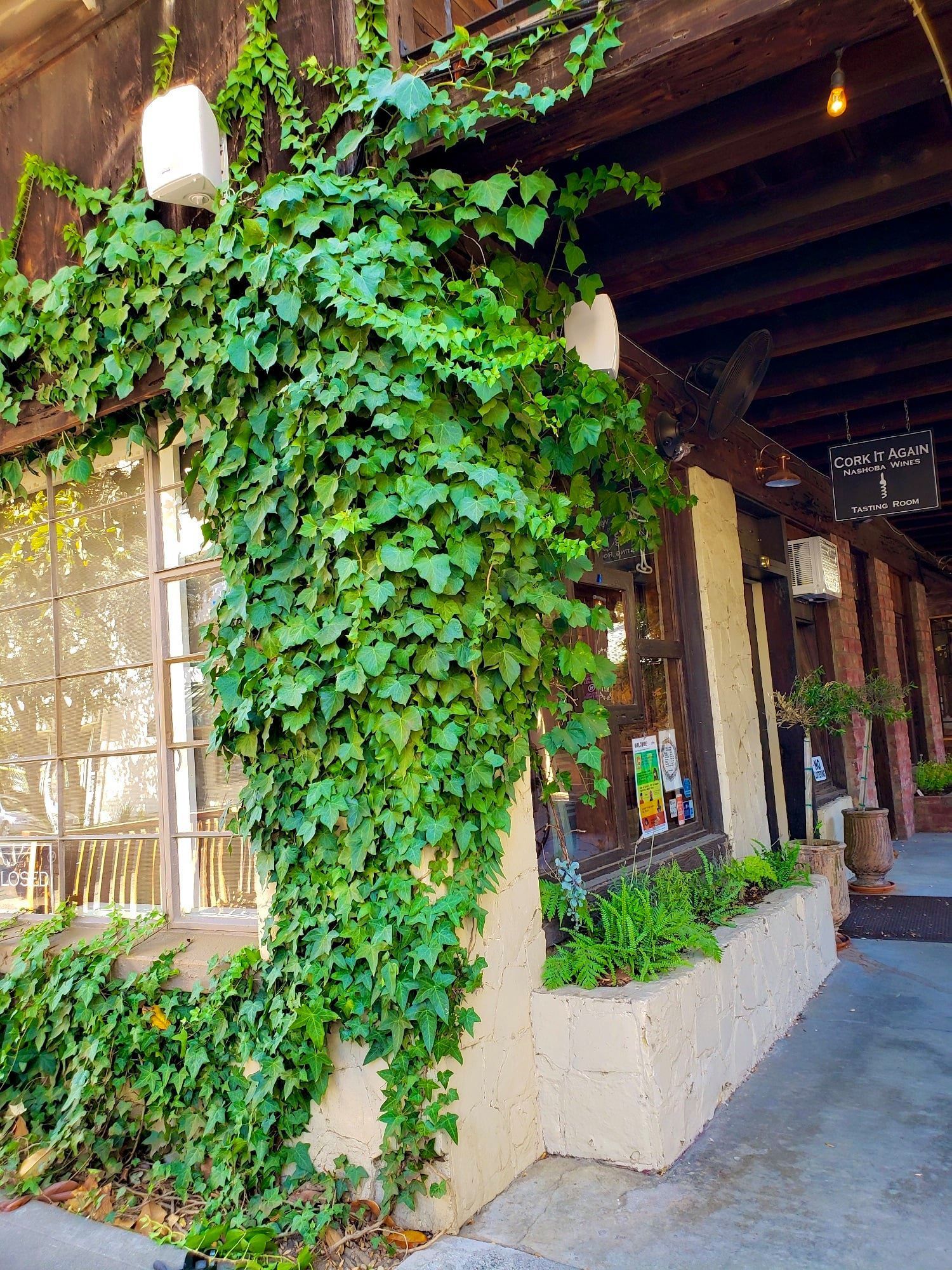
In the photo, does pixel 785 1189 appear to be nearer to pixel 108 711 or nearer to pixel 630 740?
pixel 630 740

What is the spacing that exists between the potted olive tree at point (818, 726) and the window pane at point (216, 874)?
11.5ft

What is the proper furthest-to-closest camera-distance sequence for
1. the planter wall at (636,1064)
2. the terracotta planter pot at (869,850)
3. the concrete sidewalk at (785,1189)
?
1. the terracotta planter pot at (869,850)
2. the planter wall at (636,1064)
3. the concrete sidewalk at (785,1189)

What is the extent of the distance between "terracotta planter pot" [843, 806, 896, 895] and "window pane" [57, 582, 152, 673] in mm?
5268

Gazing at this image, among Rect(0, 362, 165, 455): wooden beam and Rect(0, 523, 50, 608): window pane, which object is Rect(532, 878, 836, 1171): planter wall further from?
Rect(0, 523, 50, 608): window pane

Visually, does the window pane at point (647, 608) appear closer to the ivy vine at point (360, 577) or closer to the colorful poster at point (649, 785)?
the colorful poster at point (649, 785)

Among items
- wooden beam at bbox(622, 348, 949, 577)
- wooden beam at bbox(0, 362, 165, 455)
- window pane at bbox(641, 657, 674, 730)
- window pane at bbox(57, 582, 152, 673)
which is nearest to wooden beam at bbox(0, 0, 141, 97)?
wooden beam at bbox(0, 362, 165, 455)

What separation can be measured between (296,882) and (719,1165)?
167 cm

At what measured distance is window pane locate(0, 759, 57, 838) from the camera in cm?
418

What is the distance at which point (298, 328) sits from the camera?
114 inches

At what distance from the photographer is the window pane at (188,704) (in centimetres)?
356

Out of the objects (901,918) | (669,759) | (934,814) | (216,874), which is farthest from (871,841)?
(216,874)

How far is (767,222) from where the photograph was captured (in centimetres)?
362

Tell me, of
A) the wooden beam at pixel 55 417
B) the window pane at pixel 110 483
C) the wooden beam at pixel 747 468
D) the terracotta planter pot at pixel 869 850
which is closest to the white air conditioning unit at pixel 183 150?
the wooden beam at pixel 55 417

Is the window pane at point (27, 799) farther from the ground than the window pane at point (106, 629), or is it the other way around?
the window pane at point (106, 629)
